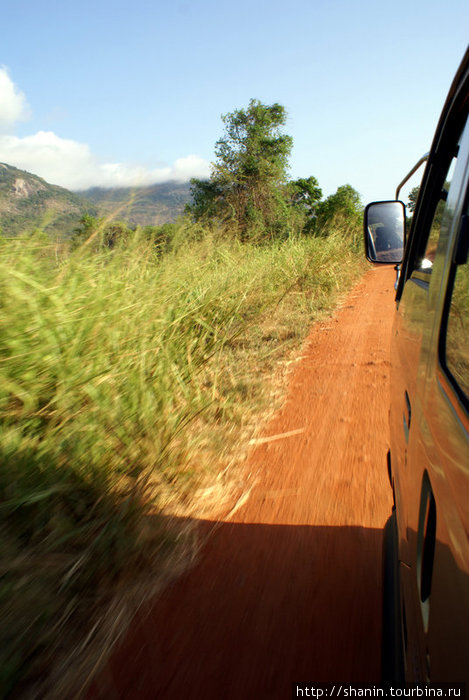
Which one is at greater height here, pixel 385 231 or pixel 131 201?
pixel 131 201

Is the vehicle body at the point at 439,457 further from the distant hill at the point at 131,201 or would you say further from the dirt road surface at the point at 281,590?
the distant hill at the point at 131,201

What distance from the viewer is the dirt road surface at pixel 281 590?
1633mm

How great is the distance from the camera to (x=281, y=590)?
2010 millimetres

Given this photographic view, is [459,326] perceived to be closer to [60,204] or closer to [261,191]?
[60,204]

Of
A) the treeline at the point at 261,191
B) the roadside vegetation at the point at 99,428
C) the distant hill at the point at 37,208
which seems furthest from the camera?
the treeline at the point at 261,191

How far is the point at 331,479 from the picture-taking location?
9.29 ft

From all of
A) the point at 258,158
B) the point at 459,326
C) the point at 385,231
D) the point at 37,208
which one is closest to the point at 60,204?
the point at 37,208

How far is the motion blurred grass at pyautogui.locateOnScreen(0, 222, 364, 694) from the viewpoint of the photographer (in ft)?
5.97

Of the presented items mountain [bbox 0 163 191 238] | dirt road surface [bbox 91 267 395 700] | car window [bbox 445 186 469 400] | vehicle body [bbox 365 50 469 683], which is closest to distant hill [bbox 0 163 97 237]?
mountain [bbox 0 163 191 238]

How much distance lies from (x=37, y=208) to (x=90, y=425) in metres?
1.39

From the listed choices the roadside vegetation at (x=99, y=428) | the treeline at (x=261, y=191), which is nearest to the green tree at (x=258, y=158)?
the treeline at (x=261, y=191)

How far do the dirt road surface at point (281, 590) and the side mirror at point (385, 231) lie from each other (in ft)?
4.41

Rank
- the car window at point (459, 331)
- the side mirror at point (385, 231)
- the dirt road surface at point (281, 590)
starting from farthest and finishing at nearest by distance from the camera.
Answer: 1. the side mirror at point (385, 231)
2. the dirt road surface at point (281, 590)
3. the car window at point (459, 331)

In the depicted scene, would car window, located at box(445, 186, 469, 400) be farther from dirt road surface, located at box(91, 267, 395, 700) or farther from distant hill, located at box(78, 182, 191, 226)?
distant hill, located at box(78, 182, 191, 226)
